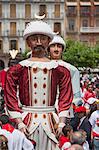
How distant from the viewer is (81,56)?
52375 millimetres

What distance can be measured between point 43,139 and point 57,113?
0.86ft

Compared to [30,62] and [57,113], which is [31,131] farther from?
[30,62]

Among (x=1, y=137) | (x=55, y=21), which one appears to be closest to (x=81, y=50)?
(x=55, y=21)

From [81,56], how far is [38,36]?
47.7 metres

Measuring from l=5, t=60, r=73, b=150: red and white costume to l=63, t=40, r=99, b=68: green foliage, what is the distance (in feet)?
154

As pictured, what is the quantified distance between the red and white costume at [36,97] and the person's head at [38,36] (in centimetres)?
11

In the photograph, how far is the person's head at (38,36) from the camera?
15.6 ft

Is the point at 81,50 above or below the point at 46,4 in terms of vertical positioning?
below

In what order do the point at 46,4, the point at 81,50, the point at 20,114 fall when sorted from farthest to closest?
the point at 46,4, the point at 81,50, the point at 20,114

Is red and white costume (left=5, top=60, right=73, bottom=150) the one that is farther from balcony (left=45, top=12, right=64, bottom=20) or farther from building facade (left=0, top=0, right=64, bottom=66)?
balcony (left=45, top=12, right=64, bottom=20)

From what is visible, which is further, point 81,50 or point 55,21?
point 55,21

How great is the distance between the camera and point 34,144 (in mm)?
4699

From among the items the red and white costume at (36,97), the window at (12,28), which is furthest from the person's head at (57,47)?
the window at (12,28)

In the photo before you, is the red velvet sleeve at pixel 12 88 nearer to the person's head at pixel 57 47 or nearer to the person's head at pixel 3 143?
the person's head at pixel 3 143
